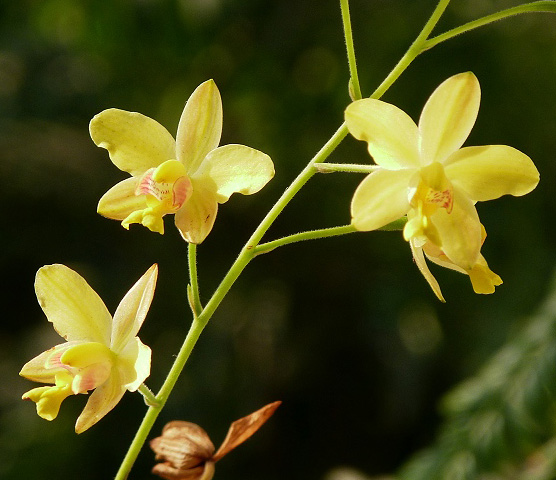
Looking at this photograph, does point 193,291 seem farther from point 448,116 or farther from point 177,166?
point 448,116

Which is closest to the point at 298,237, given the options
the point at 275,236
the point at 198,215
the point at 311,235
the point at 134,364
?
the point at 311,235

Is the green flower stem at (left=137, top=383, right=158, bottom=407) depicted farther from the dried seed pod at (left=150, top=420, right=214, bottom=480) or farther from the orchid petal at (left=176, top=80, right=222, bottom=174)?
the orchid petal at (left=176, top=80, right=222, bottom=174)

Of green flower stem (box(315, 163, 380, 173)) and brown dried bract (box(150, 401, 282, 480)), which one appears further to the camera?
brown dried bract (box(150, 401, 282, 480))

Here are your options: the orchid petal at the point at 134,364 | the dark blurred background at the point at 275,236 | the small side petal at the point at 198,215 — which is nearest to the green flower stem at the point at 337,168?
the small side petal at the point at 198,215

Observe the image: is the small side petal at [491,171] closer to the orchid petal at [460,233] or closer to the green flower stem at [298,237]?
the orchid petal at [460,233]

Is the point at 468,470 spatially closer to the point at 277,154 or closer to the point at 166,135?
the point at 166,135

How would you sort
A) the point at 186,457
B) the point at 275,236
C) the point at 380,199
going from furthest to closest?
the point at 275,236
the point at 186,457
the point at 380,199

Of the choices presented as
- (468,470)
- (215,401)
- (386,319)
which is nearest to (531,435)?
(468,470)

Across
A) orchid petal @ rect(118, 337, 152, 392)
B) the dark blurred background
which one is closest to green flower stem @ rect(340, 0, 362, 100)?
orchid petal @ rect(118, 337, 152, 392)
